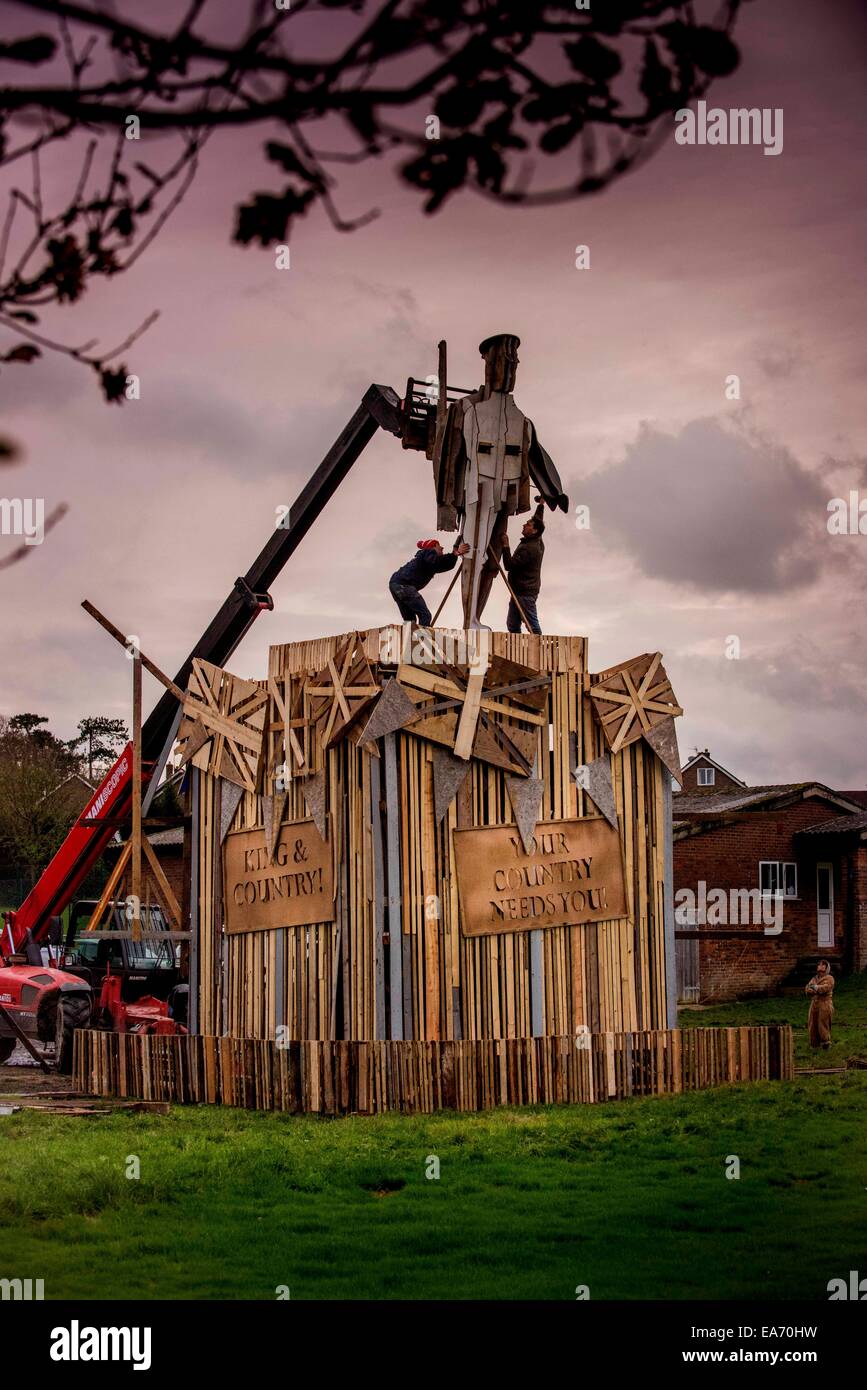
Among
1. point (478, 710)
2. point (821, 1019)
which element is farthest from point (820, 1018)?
point (478, 710)

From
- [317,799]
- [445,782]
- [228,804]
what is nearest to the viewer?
[445,782]

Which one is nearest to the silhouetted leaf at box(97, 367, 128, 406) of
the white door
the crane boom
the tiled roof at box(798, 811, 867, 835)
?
the crane boom

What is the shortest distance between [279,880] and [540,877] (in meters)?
2.97

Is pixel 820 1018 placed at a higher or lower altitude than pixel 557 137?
lower

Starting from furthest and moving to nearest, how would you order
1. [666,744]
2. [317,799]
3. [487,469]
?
[666,744] → [487,469] → [317,799]

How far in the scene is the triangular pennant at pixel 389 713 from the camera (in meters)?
16.2

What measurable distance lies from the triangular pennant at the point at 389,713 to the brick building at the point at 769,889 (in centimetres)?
1661

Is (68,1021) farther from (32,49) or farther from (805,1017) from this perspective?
(32,49)

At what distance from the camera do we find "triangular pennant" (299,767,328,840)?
16844 millimetres

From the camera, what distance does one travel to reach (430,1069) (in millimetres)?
14727

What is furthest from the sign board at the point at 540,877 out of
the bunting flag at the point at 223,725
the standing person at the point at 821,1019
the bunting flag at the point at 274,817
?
the standing person at the point at 821,1019
